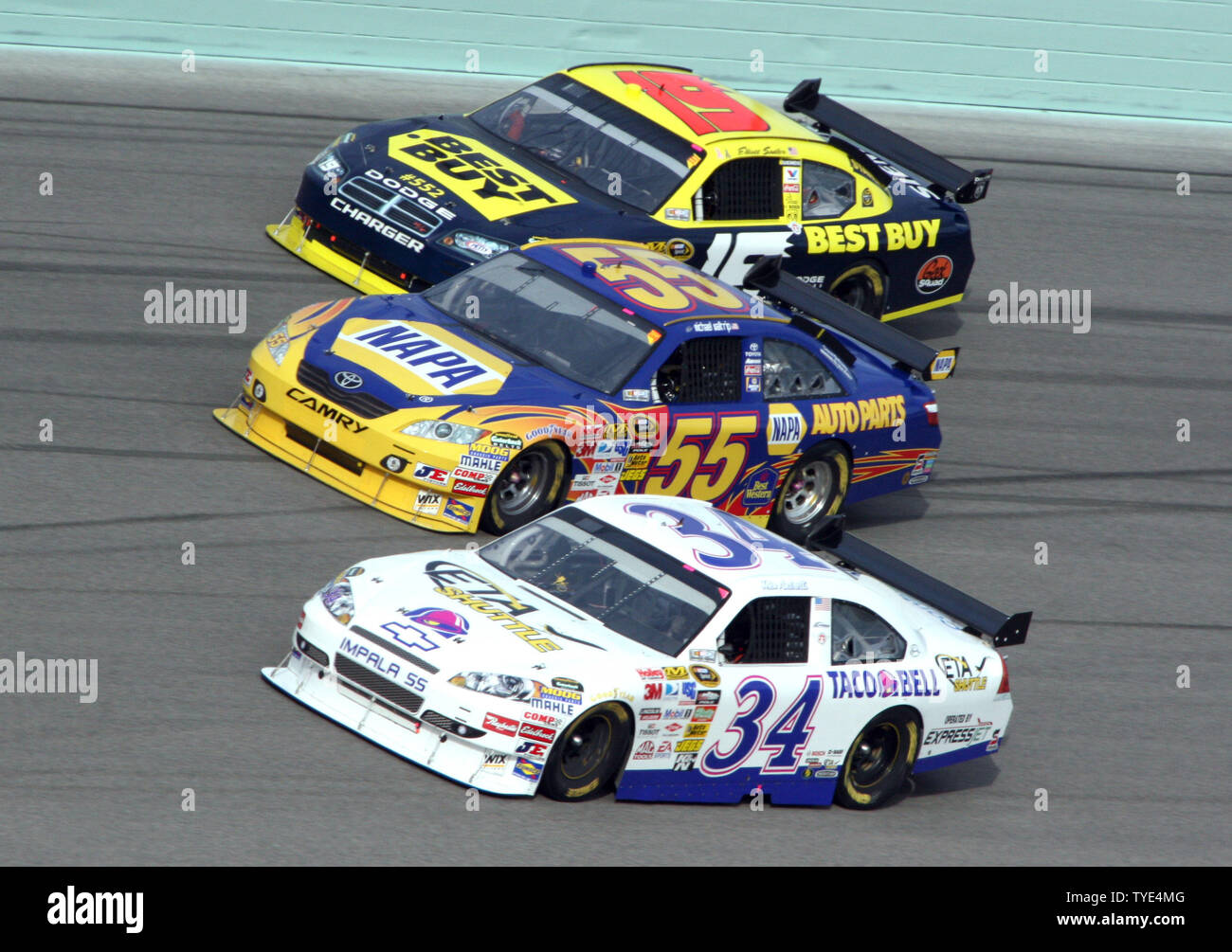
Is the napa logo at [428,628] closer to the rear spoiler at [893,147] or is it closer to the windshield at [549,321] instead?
the windshield at [549,321]

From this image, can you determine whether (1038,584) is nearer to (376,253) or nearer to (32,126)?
(376,253)

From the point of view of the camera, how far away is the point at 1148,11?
790 inches

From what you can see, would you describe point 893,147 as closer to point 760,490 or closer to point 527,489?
point 760,490

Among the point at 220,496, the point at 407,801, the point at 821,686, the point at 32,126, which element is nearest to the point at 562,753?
the point at 407,801

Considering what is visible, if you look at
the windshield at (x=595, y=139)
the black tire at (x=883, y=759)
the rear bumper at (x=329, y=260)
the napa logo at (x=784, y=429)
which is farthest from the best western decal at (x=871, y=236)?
the black tire at (x=883, y=759)

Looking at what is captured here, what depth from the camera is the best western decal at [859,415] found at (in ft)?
37.7

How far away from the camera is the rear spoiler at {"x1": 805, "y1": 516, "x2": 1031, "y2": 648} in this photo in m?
9.27

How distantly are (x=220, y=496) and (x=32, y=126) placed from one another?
666 centimetres

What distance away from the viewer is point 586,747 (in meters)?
7.82

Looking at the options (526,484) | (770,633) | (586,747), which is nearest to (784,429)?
(526,484)

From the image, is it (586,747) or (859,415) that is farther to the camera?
(859,415)

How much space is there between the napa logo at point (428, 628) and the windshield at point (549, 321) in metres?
2.94

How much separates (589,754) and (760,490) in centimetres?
377

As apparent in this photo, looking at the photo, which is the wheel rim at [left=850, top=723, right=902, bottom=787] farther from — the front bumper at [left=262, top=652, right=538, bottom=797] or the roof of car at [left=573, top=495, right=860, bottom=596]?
the front bumper at [left=262, top=652, right=538, bottom=797]
